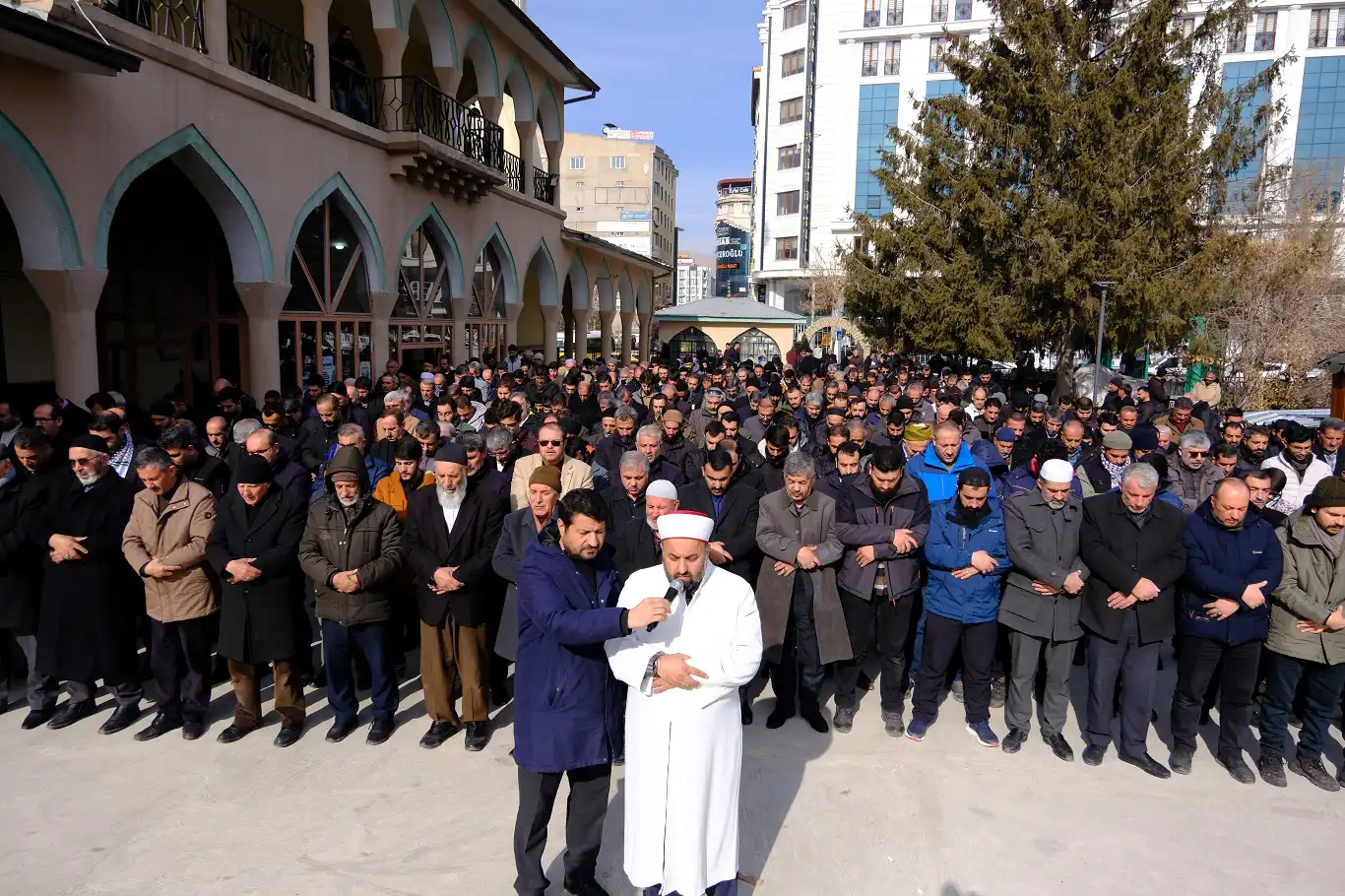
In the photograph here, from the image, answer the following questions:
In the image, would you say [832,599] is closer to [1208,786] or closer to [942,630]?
[942,630]

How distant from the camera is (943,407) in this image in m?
10.4

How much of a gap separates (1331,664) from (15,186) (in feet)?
38.2

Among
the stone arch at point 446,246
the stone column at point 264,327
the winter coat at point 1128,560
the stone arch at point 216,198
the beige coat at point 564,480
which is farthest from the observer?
the stone arch at point 446,246

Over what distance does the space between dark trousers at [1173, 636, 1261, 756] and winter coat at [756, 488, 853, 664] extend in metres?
1.93

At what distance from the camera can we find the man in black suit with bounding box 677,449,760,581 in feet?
17.4

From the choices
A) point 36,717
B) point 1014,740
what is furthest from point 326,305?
Result: point 1014,740

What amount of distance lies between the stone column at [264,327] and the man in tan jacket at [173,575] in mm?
7573

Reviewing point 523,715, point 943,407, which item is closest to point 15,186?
point 523,715

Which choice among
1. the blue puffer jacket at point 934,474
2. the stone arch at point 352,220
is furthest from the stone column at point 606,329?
the blue puffer jacket at point 934,474

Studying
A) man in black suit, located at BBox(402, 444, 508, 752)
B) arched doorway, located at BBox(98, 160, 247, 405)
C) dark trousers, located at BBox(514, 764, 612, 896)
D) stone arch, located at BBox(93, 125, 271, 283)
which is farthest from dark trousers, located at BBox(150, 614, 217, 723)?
arched doorway, located at BBox(98, 160, 247, 405)

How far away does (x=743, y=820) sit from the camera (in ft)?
14.3

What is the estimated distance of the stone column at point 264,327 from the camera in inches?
466

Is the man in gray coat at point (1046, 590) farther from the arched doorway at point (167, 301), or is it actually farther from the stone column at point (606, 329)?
the stone column at point (606, 329)

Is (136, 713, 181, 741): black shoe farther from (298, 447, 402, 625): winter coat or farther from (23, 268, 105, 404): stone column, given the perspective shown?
(23, 268, 105, 404): stone column
